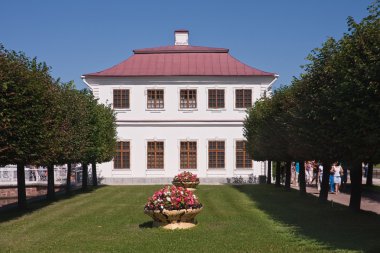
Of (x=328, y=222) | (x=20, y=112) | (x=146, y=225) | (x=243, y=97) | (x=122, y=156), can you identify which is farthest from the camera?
(x=243, y=97)

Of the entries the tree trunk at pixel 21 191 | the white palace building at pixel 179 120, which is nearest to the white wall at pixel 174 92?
the white palace building at pixel 179 120

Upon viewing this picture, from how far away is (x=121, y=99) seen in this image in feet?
136

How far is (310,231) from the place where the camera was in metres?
14.2

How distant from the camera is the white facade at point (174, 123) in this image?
40.9 meters

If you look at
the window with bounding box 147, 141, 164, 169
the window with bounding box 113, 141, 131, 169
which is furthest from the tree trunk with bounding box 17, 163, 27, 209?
the window with bounding box 147, 141, 164, 169

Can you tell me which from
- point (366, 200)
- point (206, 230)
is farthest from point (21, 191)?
point (366, 200)

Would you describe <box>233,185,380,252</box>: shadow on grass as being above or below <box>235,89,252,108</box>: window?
below

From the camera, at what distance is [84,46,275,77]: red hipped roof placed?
41.4 metres

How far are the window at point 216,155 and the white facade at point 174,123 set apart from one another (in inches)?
11.6

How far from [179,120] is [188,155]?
104 inches

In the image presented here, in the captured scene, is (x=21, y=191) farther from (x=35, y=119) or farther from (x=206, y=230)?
(x=206, y=230)

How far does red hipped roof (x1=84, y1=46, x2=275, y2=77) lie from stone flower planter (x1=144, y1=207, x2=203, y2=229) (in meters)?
26.9

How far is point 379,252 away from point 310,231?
135 inches

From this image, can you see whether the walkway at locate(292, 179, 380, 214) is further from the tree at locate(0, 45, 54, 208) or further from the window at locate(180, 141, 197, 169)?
the window at locate(180, 141, 197, 169)
